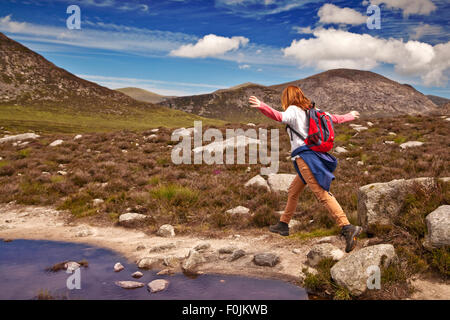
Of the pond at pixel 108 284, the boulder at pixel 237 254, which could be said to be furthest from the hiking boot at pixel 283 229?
the pond at pixel 108 284

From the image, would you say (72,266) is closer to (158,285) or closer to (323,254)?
(158,285)

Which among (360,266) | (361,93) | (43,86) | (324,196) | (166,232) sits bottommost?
(166,232)

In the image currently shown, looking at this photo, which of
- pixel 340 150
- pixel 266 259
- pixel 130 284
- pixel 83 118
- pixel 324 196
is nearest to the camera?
pixel 130 284

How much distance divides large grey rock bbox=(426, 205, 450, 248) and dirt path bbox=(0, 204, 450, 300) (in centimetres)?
54

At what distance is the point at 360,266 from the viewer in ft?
13.0

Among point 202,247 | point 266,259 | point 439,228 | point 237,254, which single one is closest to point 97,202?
point 202,247

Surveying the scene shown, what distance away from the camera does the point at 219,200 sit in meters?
8.59

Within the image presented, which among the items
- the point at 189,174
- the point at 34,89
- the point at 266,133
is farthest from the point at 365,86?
the point at 189,174

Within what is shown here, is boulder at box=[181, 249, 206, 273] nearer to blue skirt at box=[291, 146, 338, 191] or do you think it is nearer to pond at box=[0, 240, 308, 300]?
pond at box=[0, 240, 308, 300]

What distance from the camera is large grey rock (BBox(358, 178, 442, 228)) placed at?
211 inches

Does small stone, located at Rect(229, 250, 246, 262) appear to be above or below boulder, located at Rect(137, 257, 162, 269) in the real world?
above

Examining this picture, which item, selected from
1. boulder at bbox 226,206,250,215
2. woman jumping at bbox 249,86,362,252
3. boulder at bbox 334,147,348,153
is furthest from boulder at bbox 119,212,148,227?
boulder at bbox 334,147,348,153

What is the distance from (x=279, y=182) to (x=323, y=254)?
4801 millimetres

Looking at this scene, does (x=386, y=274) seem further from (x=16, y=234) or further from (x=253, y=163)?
(x=253, y=163)
